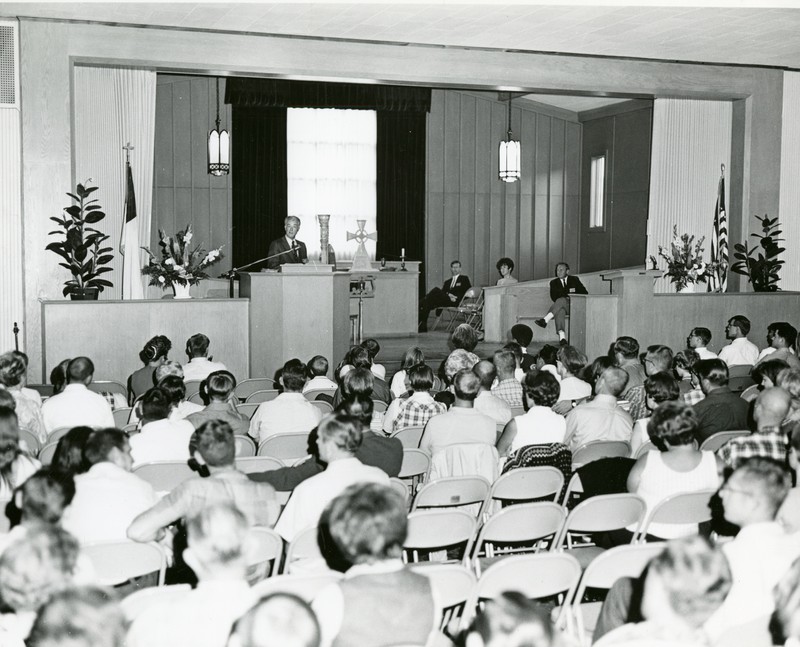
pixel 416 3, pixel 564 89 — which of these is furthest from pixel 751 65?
pixel 416 3

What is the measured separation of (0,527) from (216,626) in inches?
67.5

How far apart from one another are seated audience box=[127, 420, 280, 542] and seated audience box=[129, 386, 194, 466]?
3.32 feet

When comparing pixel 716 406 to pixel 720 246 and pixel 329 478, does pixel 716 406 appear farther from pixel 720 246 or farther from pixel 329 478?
pixel 720 246

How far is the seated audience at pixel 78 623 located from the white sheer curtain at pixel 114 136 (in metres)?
8.26

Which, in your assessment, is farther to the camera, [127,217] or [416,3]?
[127,217]

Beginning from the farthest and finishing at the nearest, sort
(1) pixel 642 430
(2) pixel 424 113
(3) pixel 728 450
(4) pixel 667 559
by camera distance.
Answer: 1. (2) pixel 424 113
2. (1) pixel 642 430
3. (3) pixel 728 450
4. (4) pixel 667 559

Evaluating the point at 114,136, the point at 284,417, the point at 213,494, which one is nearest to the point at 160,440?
the point at 284,417

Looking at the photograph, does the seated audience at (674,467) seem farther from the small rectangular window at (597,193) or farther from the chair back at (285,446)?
the small rectangular window at (597,193)

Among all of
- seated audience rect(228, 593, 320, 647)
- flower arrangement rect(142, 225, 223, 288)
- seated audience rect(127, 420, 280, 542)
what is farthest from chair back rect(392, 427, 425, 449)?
flower arrangement rect(142, 225, 223, 288)

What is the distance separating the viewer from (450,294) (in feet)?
49.8

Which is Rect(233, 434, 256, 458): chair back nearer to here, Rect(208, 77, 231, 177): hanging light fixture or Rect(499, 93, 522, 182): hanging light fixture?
Rect(208, 77, 231, 177): hanging light fixture

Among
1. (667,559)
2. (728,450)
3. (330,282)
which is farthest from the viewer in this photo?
(330,282)

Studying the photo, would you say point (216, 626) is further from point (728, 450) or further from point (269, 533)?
point (728, 450)

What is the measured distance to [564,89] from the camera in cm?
1112
